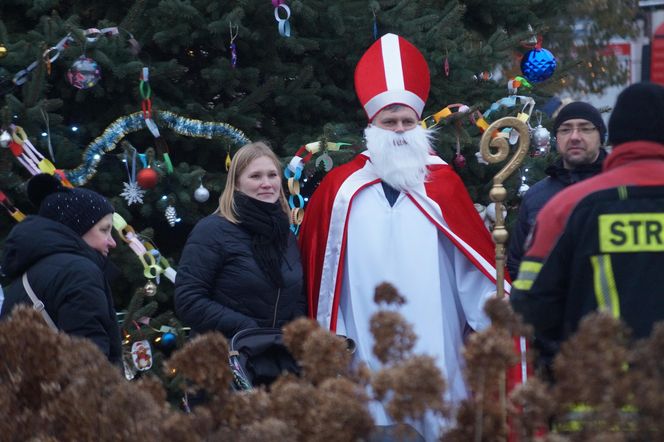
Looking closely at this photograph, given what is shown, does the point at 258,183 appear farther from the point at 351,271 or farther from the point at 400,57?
the point at 400,57

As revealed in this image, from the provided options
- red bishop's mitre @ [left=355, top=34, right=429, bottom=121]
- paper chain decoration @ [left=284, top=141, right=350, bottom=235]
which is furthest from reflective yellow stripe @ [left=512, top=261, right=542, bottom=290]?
paper chain decoration @ [left=284, top=141, right=350, bottom=235]

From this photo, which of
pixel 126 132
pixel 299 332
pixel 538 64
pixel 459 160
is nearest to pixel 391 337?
pixel 299 332

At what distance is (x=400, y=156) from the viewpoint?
6.53 metres

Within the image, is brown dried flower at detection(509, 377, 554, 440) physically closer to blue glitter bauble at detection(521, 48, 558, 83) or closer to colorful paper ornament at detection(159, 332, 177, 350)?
colorful paper ornament at detection(159, 332, 177, 350)

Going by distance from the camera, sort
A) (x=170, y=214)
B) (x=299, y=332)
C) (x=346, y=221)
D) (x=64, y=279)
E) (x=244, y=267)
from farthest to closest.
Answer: (x=170, y=214) < (x=346, y=221) < (x=244, y=267) < (x=64, y=279) < (x=299, y=332)

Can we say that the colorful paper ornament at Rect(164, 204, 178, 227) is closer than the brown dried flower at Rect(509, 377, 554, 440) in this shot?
No

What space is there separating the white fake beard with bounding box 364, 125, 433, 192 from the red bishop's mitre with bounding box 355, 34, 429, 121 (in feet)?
0.77

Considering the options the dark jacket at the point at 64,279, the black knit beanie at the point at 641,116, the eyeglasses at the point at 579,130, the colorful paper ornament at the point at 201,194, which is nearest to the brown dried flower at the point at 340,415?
the black knit beanie at the point at 641,116

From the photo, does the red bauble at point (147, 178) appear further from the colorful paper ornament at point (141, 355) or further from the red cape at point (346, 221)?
the red cape at point (346, 221)

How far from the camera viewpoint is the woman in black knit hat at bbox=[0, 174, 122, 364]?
221 inches

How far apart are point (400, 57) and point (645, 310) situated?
3.35 metres

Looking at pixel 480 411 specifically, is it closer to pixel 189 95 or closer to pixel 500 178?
pixel 500 178

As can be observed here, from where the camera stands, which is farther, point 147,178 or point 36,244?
point 147,178

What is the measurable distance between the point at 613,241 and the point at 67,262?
2660mm
